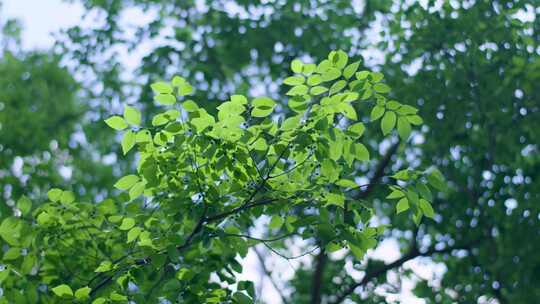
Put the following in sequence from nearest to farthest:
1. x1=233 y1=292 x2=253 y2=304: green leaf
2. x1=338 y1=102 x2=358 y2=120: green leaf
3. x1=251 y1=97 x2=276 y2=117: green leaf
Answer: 1. x1=338 y1=102 x2=358 y2=120: green leaf
2. x1=251 y1=97 x2=276 y2=117: green leaf
3. x1=233 y1=292 x2=253 y2=304: green leaf

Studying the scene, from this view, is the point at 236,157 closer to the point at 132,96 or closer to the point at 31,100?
the point at 132,96

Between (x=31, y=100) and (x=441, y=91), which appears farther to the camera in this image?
(x=31, y=100)

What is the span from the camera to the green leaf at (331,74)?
485 cm

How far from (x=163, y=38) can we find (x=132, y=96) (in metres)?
1.17

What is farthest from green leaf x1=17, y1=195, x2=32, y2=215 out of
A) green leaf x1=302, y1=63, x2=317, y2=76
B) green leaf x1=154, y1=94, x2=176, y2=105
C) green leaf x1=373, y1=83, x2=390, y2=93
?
green leaf x1=373, y1=83, x2=390, y2=93

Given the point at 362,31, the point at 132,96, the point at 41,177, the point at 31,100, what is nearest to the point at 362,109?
the point at 362,31

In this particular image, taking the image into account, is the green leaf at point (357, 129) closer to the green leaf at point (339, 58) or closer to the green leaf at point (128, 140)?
the green leaf at point (339, 58)

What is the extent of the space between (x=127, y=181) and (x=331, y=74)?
5.76ft

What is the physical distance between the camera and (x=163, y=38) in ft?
33.5

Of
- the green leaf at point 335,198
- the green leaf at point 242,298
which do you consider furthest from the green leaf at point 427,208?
the green leaf at point 242,298

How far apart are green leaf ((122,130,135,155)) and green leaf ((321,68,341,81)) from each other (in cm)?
140

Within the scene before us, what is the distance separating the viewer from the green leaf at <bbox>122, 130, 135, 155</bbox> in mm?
5066

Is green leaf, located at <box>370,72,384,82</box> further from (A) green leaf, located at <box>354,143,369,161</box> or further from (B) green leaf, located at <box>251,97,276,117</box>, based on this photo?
(B) green leaf, located at <box>251,97,276,117</box>

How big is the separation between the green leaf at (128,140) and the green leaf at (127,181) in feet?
1.37
